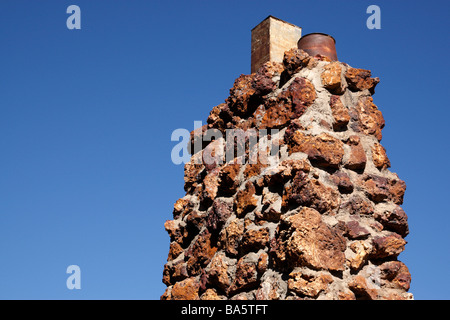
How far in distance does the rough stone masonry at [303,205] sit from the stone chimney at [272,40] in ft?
1.67

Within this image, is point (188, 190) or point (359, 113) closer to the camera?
point (359, 113)

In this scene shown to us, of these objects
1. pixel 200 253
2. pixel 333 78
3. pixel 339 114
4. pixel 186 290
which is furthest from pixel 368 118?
pixel 186 290

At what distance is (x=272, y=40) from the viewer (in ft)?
14.3

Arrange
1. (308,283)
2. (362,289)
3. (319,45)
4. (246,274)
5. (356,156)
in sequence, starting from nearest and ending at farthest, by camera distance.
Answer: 1. (308,283)
2. (362,289)
3. (246,274)
4. (356,156)
5. (319,45)

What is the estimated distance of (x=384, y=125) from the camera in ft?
11.3

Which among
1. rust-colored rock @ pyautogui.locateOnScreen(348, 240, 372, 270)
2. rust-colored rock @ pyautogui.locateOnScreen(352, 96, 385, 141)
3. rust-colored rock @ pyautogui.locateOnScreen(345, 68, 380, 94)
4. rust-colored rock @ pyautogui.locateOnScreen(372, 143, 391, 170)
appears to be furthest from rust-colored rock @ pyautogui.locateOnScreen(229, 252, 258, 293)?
rust-colored rock @ pyautogui.locateOnScreen(345, 68, 380, 94)

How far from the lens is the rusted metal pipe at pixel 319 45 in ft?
12.2

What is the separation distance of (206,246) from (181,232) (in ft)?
1.57

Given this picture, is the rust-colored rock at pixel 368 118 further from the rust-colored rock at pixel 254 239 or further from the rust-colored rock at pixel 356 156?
the rust-colored rock at pixel 254 239

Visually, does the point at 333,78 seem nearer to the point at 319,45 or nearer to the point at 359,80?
the point at 359,80

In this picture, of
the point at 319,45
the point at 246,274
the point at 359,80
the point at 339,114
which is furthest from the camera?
the point at 319,45

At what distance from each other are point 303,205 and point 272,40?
1864 mm
